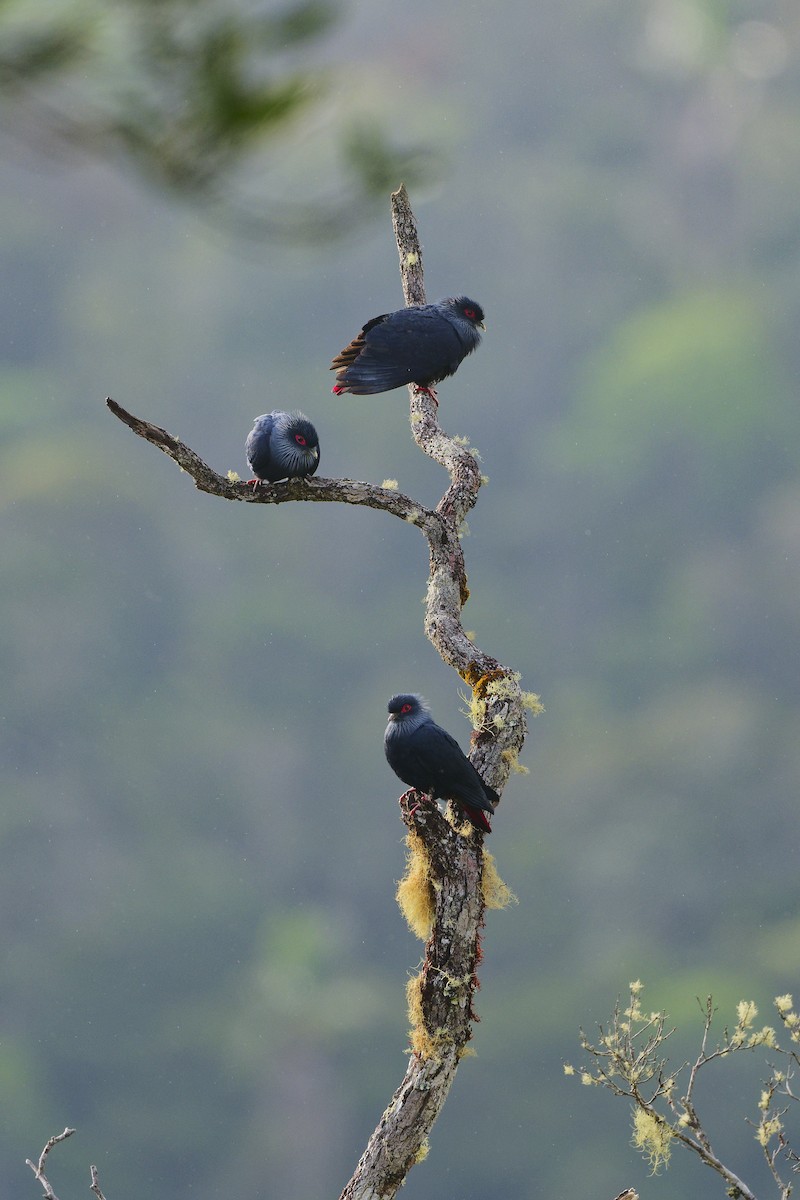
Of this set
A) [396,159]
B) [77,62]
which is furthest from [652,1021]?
[77,62]

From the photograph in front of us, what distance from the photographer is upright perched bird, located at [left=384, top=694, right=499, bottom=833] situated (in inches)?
130

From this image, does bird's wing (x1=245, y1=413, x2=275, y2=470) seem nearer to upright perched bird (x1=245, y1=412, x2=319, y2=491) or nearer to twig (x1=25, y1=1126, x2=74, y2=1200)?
upright perched bird (x1=245, y1=412, x2=319, y2=491)

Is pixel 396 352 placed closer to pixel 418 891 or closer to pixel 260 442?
pixel 260 442

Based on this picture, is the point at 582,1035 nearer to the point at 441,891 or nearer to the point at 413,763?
the point at 441,891

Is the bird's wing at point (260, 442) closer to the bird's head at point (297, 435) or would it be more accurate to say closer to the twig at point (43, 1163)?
the bird's head at point (297, 435)

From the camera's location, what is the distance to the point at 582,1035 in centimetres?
360

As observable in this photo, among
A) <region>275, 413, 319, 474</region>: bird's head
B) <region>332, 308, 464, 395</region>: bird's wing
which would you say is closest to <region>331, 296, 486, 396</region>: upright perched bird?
<region>332, 308, 464, 395</region>: bird's wing

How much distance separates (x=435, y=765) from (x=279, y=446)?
1061 mm

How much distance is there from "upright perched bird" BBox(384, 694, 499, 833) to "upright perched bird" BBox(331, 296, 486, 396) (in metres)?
1.12

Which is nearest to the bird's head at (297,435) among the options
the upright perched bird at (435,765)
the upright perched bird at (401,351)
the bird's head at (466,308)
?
the upright perched bird at (401,351)

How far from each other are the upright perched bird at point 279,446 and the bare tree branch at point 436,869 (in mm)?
61

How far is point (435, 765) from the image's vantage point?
3301 mm

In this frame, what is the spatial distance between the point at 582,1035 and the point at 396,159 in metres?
2.58

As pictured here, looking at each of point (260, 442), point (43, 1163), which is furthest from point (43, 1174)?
point (260, 442)
